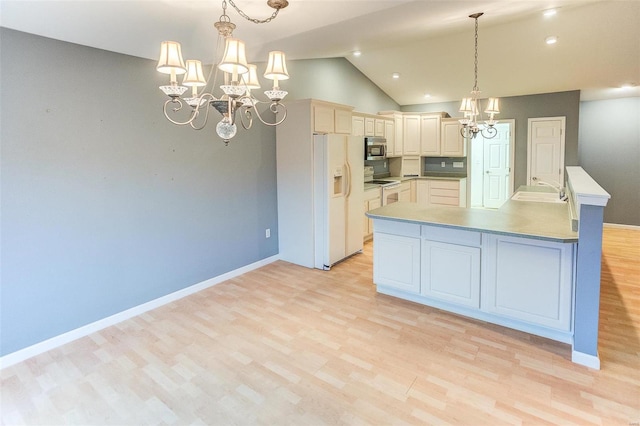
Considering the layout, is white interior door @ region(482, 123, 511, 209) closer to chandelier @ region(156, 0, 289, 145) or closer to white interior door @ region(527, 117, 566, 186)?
white interior door @ region(527, 117, 566, 186)

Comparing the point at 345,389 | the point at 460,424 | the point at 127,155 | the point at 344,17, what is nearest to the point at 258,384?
the point at 345,389

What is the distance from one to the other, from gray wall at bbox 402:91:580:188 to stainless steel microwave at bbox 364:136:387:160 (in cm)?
240

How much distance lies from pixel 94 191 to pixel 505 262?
11.3ft

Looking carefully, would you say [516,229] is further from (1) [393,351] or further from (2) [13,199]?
(2) [13,199]

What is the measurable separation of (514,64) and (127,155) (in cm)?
540

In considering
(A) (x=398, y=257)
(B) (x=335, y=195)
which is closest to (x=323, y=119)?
(B) (x=335, y=195)

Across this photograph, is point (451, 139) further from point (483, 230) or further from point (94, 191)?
point (94, 191)

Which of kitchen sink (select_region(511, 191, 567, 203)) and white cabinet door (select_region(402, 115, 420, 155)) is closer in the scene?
kitchen sink (select_region(511, 191, 567, 203))

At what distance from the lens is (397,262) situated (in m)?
3.51

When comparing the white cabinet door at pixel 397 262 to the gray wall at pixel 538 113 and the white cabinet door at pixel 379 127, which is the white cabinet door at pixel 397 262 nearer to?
the white cabinet door at pixel 379 127

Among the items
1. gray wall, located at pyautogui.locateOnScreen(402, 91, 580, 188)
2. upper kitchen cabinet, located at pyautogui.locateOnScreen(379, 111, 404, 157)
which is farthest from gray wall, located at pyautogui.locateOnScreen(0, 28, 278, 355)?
gray wall, located at pyautogui.locateOnScreen(402, 91, 580, 188)

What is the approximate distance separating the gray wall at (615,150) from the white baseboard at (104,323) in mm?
6542

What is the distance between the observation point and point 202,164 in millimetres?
3922

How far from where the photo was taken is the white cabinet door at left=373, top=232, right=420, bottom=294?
3.39 meters
